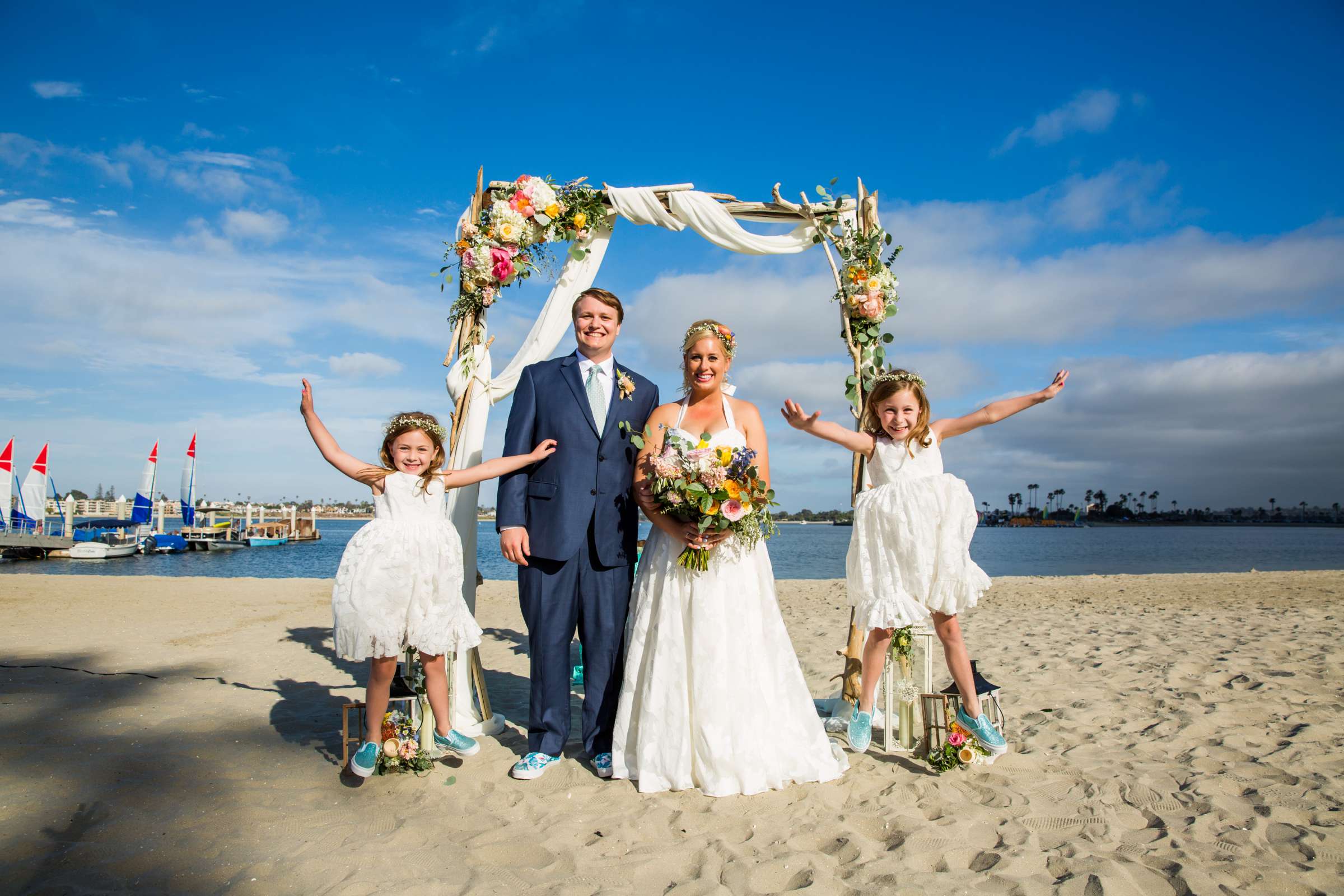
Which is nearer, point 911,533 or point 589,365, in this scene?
point 911,533

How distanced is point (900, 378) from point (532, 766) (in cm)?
295

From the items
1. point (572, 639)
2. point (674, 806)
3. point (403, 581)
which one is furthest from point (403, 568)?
point (674, 806)

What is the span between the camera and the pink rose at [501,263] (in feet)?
→ 16.1

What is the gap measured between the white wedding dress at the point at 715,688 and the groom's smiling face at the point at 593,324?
0.82 metres

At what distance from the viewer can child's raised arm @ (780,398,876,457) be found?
12.9ft

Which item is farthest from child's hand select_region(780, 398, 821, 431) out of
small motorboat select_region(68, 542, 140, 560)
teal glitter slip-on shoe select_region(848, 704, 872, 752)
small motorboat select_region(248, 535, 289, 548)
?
small motorboat select_region(248, 535, 289, 548)

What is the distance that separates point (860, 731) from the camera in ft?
13.8

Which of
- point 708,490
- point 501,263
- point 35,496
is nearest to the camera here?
point 708,490

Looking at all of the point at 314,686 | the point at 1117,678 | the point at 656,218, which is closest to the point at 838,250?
the point at 656,218

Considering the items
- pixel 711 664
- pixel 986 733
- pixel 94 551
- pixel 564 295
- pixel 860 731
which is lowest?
pixel 94 551

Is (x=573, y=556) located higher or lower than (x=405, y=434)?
lower

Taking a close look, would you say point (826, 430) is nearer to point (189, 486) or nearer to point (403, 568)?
point (403, 568)

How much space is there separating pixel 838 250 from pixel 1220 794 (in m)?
3.90

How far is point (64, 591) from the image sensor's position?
43.0 ft
